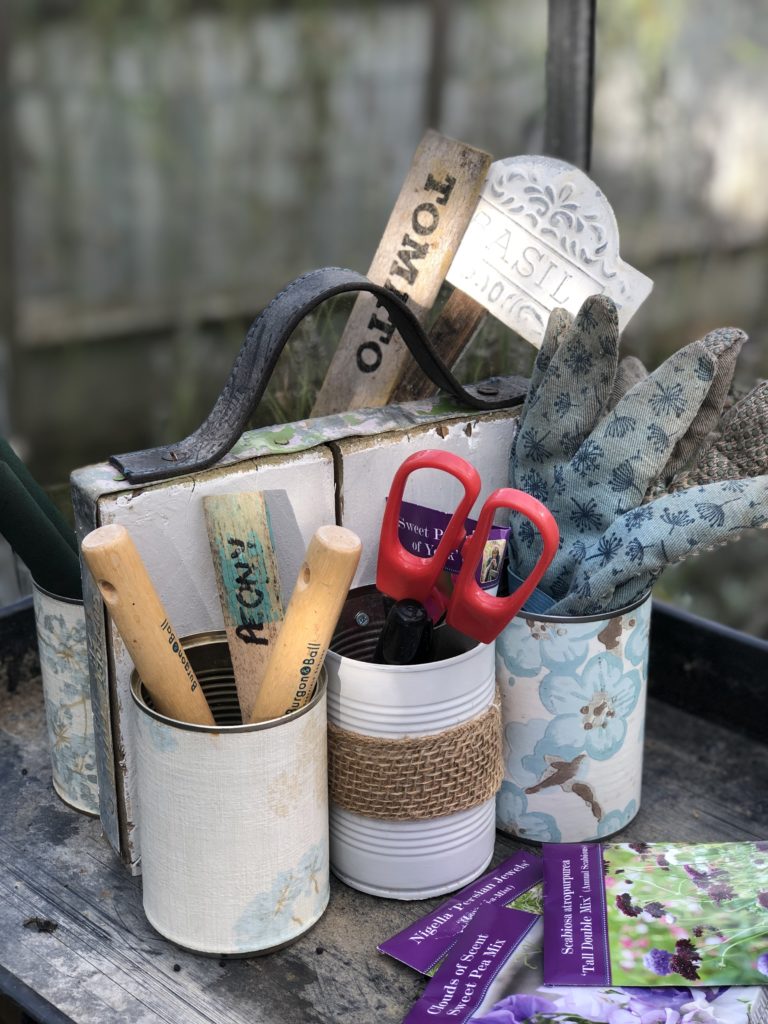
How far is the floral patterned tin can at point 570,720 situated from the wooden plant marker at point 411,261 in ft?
0.58

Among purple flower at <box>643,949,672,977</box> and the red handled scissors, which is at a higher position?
the red handled scissors

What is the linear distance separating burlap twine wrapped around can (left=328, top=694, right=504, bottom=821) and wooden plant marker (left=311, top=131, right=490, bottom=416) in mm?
210

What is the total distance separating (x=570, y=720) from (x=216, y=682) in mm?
194

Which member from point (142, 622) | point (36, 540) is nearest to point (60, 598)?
point (36, 540)

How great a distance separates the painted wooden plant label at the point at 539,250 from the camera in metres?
0.68

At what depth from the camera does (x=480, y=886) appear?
600 millimetres

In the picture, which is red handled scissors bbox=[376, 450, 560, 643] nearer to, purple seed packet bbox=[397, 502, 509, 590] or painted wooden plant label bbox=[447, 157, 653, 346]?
purple seed packet bbox=[397, 502, 509, 590]

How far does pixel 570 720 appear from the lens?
63 centimetres

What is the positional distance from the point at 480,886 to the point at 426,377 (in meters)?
0.30

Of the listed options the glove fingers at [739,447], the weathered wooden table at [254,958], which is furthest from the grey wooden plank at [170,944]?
the glove fingers at [739,447]

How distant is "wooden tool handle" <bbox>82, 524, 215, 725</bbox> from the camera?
1.65 feet

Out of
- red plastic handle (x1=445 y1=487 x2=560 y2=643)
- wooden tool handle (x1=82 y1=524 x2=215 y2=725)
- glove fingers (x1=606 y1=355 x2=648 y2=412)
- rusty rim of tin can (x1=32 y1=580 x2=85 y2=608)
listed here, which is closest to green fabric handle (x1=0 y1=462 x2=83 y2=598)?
rusty rim of tin can (x1=32 y1=580 x2=85 y2=608)

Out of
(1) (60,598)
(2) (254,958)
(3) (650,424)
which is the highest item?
(3) (650,424)

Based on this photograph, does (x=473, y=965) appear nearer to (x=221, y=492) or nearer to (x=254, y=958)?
(x=254, y=958)
